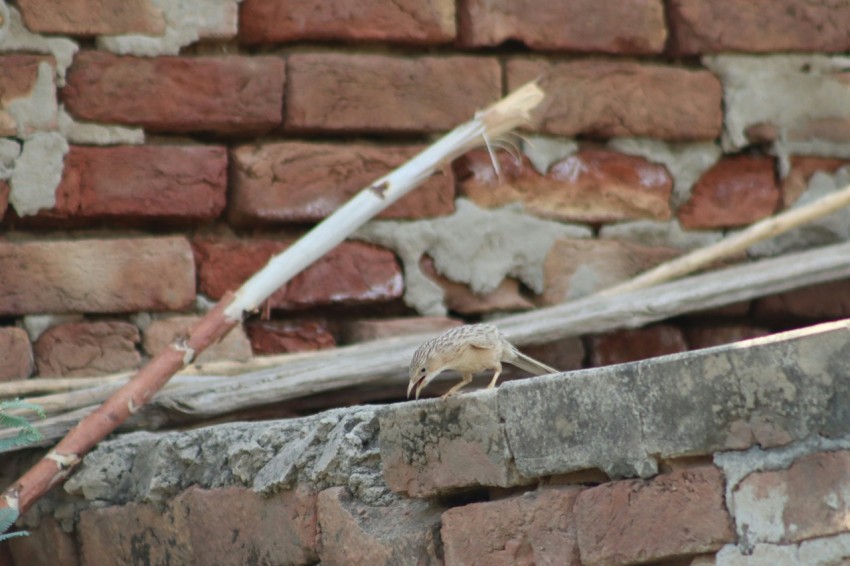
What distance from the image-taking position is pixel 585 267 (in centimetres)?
367

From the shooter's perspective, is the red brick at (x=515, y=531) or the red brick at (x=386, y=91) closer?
the red brick at (x=515, y=531)

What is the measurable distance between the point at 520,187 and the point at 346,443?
1.40 meters

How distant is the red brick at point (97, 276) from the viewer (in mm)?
3193

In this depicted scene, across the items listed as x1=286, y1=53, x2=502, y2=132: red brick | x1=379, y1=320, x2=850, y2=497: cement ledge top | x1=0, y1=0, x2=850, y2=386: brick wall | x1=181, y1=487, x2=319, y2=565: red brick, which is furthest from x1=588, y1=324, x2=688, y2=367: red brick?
x1=379, y1=320, x2=850, y2=497: cement ledge top

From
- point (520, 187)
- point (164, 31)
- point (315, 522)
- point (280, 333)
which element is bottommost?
point (315, 522)

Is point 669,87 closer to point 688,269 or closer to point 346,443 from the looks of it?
point 688,269

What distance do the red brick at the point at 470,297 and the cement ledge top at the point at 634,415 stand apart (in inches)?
49.9

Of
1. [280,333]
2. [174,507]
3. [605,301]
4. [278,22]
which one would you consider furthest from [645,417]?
[278,22]

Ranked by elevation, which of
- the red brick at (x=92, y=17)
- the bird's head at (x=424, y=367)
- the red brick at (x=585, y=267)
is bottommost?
the bird's head at (x=424, y=367)

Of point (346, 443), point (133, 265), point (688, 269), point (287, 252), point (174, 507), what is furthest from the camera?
point (688, 269)

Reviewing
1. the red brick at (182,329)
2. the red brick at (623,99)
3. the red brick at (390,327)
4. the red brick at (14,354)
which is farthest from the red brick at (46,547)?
the red brick at (623,99)

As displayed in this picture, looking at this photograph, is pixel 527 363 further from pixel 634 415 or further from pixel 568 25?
pixel 568 25

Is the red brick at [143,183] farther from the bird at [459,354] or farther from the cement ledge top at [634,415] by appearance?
the cement ledge top at [634,415]

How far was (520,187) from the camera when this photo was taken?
12.0ft
